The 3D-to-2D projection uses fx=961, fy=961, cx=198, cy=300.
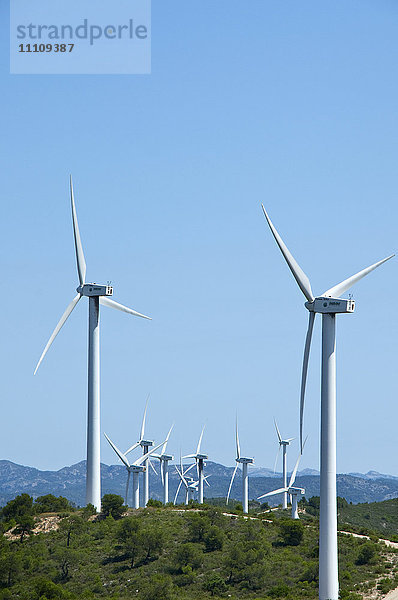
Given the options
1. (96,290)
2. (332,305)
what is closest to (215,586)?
(332,305)

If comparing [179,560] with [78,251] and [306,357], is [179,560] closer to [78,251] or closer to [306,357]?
[306,357]

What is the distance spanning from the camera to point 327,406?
77938 mm

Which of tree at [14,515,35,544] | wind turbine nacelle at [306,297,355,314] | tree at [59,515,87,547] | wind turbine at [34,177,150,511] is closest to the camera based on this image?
wind turbine nacelle at [306,297,355,314]

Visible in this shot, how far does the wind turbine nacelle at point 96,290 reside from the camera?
112 metres

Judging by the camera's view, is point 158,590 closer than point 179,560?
Yes

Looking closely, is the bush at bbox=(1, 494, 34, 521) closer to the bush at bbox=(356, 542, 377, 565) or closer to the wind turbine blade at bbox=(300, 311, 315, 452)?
the bush at bbox=(356, 542, 377, 565)

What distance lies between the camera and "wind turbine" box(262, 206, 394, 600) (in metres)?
77.2

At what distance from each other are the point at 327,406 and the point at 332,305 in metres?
8.33

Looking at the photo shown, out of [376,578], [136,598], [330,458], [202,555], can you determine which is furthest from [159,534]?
[330,458]

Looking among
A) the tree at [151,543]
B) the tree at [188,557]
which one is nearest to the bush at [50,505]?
the tree at [151,543]

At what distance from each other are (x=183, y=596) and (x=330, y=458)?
2104cm

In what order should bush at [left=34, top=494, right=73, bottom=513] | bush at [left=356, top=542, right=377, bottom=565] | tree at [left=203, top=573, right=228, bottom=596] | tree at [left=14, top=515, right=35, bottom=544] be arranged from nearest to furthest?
tree at [left=203, top=573, right=228, bottom=596]
bush at [left=356, top=542, right=377, bottom=565]
tree at [left=14, top=515, right=35, bottom=544]
bush at [left=34, top=494, right=73, bottom=513]

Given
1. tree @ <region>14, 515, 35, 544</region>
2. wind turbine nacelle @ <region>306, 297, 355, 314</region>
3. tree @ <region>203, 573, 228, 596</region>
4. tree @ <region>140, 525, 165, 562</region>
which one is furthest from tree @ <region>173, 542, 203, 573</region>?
wind turbine nacelle @ <region>306, 297, 355, 314</region>

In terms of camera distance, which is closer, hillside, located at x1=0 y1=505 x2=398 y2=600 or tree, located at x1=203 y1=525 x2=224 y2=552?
hillside, located at x1=0 y1=505 x2=398 y2=600
